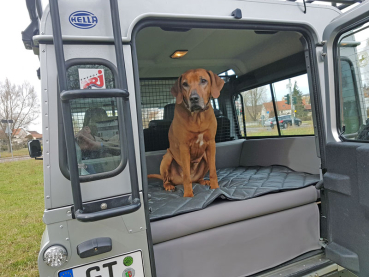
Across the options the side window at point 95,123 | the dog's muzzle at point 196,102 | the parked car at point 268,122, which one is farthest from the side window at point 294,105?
the side window at point 95,123

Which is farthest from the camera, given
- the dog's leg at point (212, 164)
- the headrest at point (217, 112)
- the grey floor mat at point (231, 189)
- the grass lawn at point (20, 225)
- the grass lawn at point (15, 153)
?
the grass lawn at point (15, 153)

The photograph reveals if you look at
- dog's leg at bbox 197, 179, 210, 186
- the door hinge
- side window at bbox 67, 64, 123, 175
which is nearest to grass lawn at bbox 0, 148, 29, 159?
dog's leg at bbox 197, 179, 210, 186

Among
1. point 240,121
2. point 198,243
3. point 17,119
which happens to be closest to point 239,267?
point 198,243

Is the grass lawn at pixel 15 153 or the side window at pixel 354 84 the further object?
the grass lawn at pixel 15 153

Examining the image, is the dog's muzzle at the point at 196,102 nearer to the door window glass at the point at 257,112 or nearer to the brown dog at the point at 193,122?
the brown dog at the point at 193,122

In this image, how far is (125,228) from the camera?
1.43m

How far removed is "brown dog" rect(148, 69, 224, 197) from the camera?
8.27 feet

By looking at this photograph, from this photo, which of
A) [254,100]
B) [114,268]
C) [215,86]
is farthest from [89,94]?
[254,100]

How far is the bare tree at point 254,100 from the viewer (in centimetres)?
403

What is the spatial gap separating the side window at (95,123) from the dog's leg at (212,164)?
1.43 m

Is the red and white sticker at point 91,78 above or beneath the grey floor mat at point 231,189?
above

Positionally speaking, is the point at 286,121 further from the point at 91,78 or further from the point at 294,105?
→ the point at 91,78

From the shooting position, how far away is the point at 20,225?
14.9ft

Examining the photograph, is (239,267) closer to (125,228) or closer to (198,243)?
(198,243)
